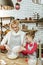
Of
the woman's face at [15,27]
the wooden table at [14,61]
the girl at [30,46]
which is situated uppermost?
the woman's face at [15,27]

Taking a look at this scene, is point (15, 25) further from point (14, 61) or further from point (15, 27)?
point (14, 61)

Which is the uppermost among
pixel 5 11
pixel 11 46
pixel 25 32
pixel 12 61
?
pixel 5 11

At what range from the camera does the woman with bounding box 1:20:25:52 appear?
4.30 ft

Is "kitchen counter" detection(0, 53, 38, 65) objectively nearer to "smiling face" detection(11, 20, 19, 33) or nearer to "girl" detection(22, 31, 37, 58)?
"girl" detection(22, 31, 37, 58)

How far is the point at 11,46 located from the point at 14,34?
99 mm

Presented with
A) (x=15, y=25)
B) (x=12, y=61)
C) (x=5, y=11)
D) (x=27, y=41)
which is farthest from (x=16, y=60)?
(x=5, y=11)

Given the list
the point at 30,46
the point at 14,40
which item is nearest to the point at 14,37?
the point at 14,40

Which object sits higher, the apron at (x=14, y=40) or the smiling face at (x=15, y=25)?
the smiling face at (x=15, y=25)

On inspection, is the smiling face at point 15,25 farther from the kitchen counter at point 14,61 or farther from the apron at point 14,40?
the kitchen counter at point 14,61

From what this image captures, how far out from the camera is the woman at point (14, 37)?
4.30 feet

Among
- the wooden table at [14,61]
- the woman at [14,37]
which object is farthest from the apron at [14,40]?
the wooden table at [14,61]

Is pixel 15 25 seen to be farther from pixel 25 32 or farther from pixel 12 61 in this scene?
pixel 12 61

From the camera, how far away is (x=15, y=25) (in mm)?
1305

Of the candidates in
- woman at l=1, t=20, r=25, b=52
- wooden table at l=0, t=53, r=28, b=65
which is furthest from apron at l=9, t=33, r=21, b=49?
wooden table at l=0, t=53, r=28, b=65
